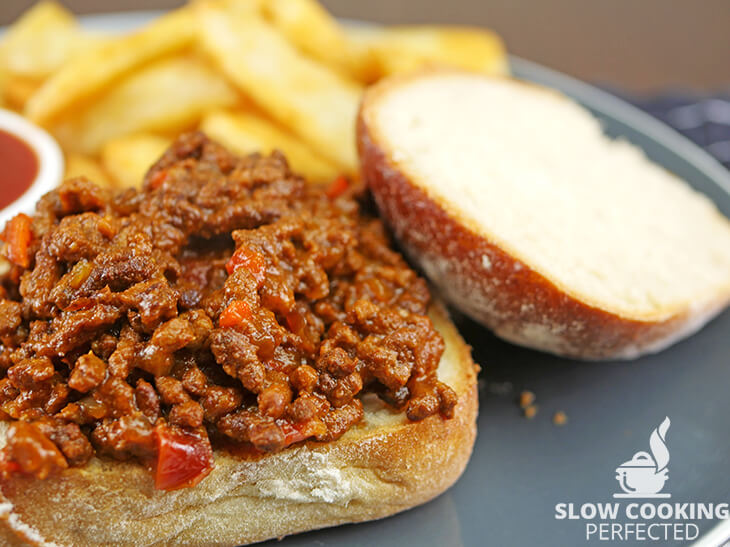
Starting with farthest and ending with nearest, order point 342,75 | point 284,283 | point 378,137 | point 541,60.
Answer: point 541,60, point 342,75, point 378,137, point 284,283

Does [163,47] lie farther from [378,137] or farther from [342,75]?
[378,137]

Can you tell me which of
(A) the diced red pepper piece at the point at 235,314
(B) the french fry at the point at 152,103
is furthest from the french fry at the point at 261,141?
(A) the diced red pepper piece at the point at 235,314

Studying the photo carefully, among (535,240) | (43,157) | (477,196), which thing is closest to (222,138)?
(43,157)

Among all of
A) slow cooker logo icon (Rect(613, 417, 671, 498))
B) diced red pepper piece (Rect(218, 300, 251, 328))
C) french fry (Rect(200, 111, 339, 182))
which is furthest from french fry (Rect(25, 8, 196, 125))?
slow cooker logo icon (Rect(613, 417, 671, 498))

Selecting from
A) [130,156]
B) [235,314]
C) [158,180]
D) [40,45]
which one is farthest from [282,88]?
[235,314]

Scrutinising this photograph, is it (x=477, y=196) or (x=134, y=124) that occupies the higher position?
(x=477, y=196)

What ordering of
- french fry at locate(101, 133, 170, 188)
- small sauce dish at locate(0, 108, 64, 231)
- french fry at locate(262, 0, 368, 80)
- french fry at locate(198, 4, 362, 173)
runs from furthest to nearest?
1. french fry at locate(262, 0, 368, 80)
2. french fry at locate(198, 4, 362, 173)
3. french fry at locate(101, 133, 170, 188)
4. small sauce dish at locate(0, 108, 64, 231)

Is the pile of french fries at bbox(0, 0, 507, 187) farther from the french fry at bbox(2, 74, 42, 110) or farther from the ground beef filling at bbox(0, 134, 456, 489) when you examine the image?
the ground beef filling at bbox(0, 134, 456, 489)

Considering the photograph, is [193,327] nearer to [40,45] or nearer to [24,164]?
[24,164]
